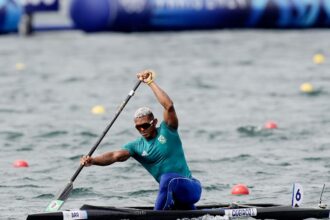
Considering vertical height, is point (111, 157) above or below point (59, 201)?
above

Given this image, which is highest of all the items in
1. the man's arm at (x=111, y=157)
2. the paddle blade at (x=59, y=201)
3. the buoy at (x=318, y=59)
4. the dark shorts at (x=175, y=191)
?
the man's arm at (x=111, y=157)

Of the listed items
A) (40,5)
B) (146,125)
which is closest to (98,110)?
(146,125)

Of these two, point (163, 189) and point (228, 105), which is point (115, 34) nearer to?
point (228, 105)

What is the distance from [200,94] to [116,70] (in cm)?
554

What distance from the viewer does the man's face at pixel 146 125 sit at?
47.1 feet

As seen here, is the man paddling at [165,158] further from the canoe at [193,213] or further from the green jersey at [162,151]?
the canoe at [193,213]

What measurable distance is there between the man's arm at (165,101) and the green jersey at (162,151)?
8cm

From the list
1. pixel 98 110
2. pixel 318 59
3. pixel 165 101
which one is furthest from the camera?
pixel 318 59

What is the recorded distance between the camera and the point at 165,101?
14297 mm

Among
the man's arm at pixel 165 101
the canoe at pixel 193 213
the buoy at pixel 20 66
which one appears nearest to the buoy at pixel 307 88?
the buoy at pixel 20 66

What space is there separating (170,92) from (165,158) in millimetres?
14776

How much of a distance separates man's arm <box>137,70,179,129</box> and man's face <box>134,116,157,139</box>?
205 millimetres

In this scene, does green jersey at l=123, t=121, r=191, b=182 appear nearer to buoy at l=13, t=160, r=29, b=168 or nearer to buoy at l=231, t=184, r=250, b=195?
buoy at l=231, t=184, r=250, b=195

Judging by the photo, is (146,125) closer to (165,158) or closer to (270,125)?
(165,158)
